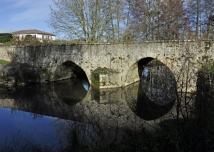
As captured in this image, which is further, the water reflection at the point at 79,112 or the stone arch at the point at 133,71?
the stone arch at the point at 133,71

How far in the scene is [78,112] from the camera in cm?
1036

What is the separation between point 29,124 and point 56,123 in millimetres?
1076

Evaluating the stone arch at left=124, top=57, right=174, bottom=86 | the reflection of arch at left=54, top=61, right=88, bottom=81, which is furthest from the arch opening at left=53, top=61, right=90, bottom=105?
the stone arch at left=124, top=57, right=174, bottom=86

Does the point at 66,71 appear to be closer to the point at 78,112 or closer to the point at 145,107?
the point at 78,112

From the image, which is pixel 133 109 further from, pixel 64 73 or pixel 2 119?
pixel 64 73

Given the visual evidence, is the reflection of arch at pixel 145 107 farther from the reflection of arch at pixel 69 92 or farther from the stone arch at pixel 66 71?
the stone arch at pixel 66 71

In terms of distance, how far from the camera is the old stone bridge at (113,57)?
11742 millimetres

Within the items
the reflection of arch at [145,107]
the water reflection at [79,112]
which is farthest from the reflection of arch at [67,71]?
the reflection of arch at [145,107]

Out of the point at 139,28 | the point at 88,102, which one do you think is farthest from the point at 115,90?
the point at 139,28

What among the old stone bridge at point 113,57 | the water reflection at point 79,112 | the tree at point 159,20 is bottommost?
the water reflection at point 79,112

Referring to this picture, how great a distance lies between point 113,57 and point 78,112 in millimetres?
5535

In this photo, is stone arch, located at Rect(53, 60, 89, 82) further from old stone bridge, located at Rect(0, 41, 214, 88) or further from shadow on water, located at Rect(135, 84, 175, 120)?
shadow on water, located at Rect(135, 84, 175, 120)

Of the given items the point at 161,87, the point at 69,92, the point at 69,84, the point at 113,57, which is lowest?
the point at 69,92

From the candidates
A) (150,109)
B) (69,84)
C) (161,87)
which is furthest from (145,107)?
(69,84)
